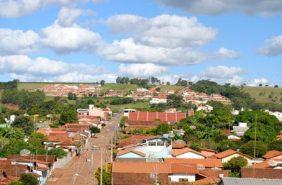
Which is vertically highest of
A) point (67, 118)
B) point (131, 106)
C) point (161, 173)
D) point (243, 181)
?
point (243, 181)

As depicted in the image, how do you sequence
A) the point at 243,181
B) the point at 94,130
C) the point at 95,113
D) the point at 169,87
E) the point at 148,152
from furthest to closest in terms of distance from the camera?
the point at 169,87
the point at 95,113
the point at 94,130
the point at 148,152
the point at 243,181

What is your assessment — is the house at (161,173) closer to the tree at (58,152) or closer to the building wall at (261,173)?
the building wall at (261,173)

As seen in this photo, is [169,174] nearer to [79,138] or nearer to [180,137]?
[180,137]

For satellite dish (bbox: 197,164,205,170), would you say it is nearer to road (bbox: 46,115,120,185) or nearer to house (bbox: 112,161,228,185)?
house (bbox: 112,161,228,185)

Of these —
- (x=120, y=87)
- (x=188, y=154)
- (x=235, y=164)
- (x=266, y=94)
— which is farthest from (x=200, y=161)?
(x=120, y=87)

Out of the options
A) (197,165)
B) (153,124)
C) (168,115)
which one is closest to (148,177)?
(197,165)

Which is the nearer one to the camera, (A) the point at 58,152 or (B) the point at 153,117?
(A) the point at 58,152

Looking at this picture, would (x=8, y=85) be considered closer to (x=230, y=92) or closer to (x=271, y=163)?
(x=230, y=92)
